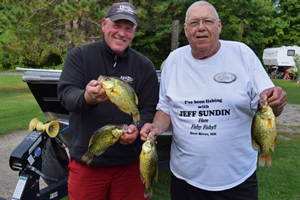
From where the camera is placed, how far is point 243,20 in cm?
2588

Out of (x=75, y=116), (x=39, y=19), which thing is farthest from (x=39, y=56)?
(x=75, y=116)

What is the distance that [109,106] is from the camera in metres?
2.59

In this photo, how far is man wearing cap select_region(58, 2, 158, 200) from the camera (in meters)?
2.55

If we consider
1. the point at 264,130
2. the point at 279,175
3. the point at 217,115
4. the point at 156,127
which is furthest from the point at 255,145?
the point at 279,175

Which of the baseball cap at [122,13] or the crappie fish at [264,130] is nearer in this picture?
the crappie fish at [264,130]

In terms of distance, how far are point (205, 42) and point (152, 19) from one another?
14.9 metres

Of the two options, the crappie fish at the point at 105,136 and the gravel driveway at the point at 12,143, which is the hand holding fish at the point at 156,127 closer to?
the crappie fish at the point at 105,136

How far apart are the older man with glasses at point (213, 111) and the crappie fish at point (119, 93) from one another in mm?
270

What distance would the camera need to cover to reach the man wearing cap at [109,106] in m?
2.55

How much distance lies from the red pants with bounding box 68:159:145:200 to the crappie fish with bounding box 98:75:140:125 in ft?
2.65

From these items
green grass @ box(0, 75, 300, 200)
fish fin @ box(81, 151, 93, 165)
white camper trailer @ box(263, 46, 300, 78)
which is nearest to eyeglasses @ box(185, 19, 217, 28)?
fish fin @ box(81, 151, 93, 165)

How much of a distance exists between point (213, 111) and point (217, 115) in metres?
0.04

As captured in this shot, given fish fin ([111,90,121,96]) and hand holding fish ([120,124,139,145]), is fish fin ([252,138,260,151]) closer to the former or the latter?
hand holding fish ([120,124,139,145])

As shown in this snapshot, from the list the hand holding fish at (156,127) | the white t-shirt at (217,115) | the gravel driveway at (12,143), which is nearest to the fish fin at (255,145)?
the white t-shirt at (217,115)
